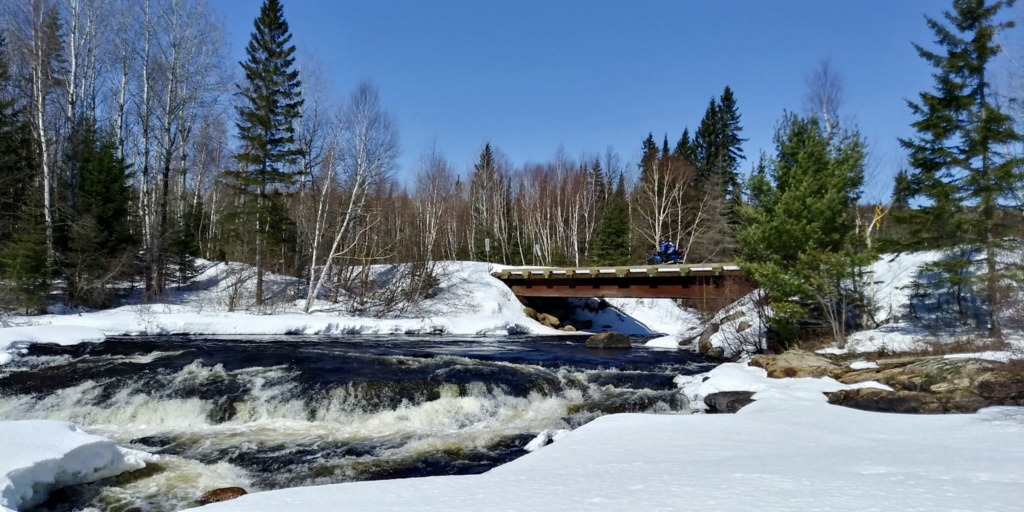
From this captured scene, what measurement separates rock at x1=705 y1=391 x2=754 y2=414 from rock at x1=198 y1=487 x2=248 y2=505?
7.94m

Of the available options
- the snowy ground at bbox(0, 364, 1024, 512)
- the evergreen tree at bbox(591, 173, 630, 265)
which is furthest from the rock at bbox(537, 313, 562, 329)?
the snowy ground at bbox(0, 364, 1024, 512)

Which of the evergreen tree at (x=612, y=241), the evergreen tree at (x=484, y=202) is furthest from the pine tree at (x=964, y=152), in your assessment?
the evergreen tree at (x=484, y=202)

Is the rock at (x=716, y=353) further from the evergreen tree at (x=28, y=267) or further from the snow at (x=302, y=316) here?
the evergreen tree at (x=28, y=267)

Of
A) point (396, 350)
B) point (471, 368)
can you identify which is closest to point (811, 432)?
point (471, 368)

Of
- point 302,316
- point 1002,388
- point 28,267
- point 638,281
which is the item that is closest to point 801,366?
point 1002,388

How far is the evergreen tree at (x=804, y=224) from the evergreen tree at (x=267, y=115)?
68.9 feet

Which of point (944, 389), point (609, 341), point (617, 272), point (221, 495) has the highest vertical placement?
point (617, 272)

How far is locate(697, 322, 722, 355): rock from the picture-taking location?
18.1 meters

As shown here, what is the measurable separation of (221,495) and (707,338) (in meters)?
16.2

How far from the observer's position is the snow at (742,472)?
12.0ft

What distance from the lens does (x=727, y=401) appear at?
9883 mm

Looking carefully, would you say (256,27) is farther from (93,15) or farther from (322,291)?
(322,291)

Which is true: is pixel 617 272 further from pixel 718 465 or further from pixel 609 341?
pixel 718 465

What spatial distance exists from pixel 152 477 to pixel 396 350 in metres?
9.76
